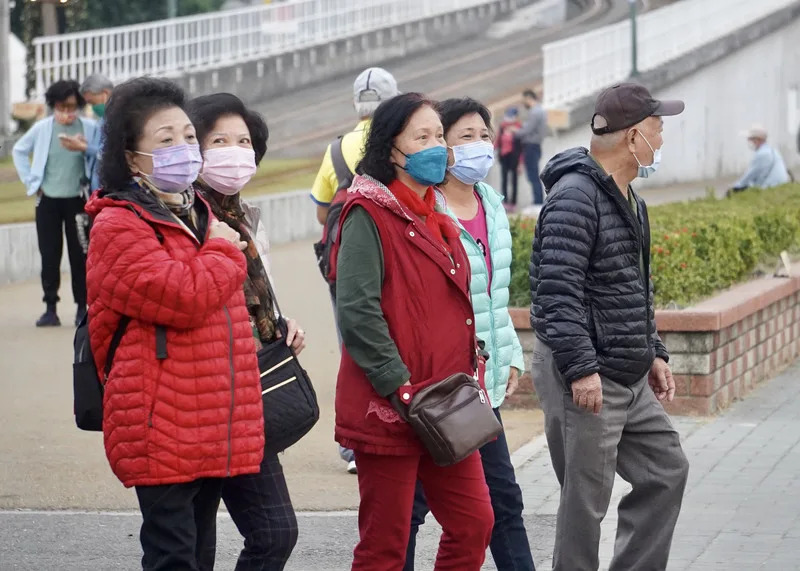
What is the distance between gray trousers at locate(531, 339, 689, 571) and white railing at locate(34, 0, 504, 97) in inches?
874

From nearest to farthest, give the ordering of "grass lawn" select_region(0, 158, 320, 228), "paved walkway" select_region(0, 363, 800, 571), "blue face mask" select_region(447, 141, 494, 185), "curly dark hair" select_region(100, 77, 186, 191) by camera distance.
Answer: "curly dark hair" select_region(100, 77, 186, 191)
"blue face mask" select_region(447, 141, 494, 185)
"paved walkway" select_region(0, 363, 800, 571)
"grass lawn" select_region(0, 158, 320, 228)

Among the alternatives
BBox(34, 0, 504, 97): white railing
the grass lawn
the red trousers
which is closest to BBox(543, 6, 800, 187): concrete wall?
the grass lawn

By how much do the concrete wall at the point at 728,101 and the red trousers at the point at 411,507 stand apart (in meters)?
20.4

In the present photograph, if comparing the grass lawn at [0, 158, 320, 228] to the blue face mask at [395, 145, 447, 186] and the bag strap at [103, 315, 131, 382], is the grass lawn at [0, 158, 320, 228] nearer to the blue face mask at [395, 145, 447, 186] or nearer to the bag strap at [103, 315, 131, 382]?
the blue face mask at [395, 145, 447, 186]

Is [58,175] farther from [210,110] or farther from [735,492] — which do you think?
[210,110]

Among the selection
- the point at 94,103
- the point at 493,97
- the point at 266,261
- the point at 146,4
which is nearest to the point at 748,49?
the point at 493,97

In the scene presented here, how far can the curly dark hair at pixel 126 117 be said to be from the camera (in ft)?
14.0

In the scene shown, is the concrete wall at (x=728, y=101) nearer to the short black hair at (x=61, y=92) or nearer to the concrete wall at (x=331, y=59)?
the concrete wall at (x=331, y=59)

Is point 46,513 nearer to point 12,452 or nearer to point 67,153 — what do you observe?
point 12,452

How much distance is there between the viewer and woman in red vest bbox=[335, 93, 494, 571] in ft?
14.6

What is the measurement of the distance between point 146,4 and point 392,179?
38993 mm

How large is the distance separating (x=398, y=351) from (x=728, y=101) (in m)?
27.1

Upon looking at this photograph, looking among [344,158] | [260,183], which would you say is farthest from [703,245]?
[260,183]

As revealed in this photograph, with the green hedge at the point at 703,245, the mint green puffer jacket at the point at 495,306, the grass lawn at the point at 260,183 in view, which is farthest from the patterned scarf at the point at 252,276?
the grass lawn at the point at 260,183
